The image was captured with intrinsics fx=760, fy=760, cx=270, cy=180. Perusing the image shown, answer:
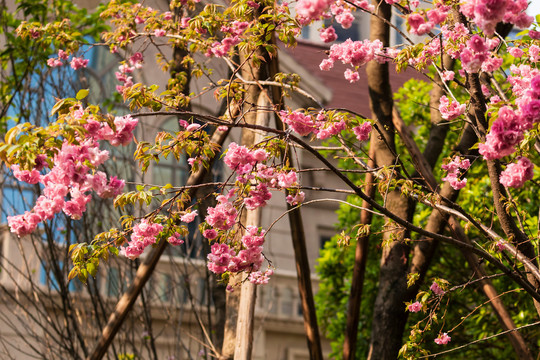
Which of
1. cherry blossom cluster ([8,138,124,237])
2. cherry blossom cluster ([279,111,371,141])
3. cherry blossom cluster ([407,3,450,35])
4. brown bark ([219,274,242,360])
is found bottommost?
brown bark ([219,274,242,360])

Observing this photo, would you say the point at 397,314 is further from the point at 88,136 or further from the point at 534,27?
the point at 88,136

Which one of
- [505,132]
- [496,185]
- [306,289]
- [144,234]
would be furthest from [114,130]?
[306,289]

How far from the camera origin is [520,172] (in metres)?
3.01

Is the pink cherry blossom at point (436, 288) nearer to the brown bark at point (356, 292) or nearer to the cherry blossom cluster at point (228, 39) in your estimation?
the brown bark at point (356, 292)

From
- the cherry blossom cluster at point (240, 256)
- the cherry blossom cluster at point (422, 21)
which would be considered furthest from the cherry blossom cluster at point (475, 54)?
the cherry blossom cluster at point (240, 256)

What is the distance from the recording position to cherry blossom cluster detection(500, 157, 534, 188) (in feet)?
9.82

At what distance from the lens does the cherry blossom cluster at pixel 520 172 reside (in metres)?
2.99

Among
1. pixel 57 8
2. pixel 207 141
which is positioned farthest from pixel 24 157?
pixel 57 8

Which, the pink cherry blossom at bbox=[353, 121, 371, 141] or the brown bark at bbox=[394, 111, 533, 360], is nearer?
the pink cherry blossom at bbox=[353, 121, 371, 141]

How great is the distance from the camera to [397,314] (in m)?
5.00

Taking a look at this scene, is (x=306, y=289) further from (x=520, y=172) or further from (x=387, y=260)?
(x=520, y=172)

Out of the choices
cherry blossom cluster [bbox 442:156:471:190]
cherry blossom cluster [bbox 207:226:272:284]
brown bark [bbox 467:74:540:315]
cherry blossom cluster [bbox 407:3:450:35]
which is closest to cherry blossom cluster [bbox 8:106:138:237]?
cherry blossom cluster [bbox 207:226:272:284]

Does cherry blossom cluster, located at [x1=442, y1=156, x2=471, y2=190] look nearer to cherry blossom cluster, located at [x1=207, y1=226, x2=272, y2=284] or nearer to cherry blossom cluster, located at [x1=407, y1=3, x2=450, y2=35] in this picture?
cherry blossom cluster, located at [x1=407, y1=3, x2=450, y2=35]

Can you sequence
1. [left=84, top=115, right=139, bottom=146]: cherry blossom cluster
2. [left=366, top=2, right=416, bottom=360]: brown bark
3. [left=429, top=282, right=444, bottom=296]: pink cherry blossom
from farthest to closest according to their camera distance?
[left=366, top=2, right=416, bottom=360]: brown bark, [left=429, top=282, right=444, bottom=296]: pink cherry blossom, [left=84, top=115, right=139, bottom=146]: cherry blossom cluster
